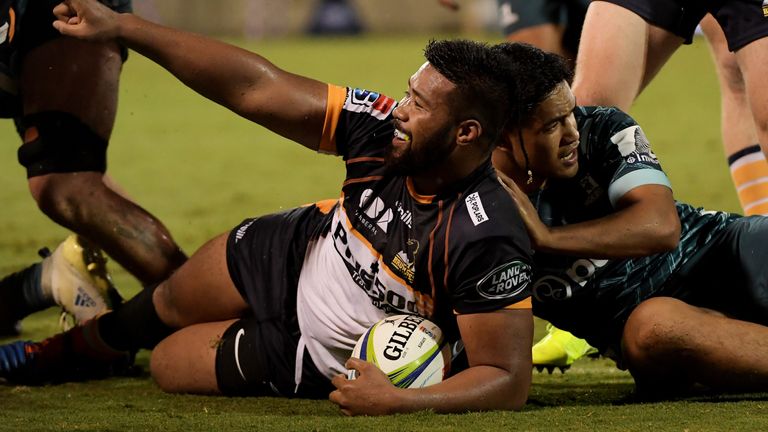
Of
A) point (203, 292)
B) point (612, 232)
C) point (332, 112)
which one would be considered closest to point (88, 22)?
point (332, 112)

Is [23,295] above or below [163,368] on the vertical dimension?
above

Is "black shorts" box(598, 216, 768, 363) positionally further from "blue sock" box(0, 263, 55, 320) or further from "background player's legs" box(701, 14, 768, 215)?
"blue sock" box(0, 263, 55, 320)

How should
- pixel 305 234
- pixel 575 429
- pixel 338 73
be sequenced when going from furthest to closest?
pixel 338 73
pixel 305 234
pixel 575 429

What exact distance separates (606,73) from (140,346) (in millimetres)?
2054

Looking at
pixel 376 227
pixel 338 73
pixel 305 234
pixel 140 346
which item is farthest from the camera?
pixel 338 73

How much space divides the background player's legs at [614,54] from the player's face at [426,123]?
125 cm

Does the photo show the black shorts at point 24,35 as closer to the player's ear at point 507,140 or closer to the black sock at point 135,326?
the black sock at point 135,326

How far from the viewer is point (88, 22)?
159 inches

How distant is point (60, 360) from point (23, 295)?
65 centimetres

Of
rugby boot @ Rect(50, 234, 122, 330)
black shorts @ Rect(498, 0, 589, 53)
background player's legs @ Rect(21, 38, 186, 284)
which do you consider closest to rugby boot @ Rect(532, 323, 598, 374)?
background player's legs @ Rect(21, 38, 186, 284)

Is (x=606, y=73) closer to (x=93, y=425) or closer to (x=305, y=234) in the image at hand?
(x=305, y=234)

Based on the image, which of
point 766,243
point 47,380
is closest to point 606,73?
point 766,243

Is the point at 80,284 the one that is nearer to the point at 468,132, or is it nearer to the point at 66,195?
the point at 66,195

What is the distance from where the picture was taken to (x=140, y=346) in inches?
190
